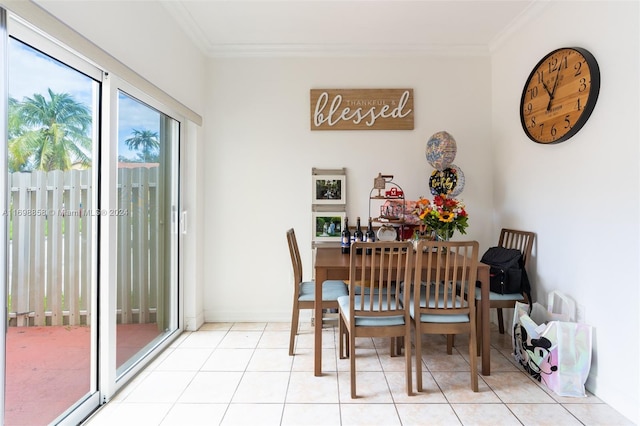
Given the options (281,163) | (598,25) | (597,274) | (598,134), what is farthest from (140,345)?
(598,25)

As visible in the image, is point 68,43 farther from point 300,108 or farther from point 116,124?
point 300,108

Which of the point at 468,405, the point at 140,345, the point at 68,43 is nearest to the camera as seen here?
the point at 68,43

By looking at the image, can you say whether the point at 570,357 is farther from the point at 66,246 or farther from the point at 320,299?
the point at 66,246

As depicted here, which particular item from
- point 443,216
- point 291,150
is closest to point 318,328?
point 443,216

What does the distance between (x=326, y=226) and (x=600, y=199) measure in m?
2.15

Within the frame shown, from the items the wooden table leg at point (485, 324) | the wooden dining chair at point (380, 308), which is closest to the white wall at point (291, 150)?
the wooden table leg at point (485, 324)

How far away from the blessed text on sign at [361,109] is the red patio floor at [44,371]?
8.50 ft

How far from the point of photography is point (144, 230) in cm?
242

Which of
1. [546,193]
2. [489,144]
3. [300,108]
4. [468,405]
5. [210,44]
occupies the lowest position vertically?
[468,405]

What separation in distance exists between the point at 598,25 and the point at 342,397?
2889 millimetres

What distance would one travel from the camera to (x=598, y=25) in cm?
202

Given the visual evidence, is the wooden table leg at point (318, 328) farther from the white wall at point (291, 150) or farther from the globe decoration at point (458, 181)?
the globe decoration at point (458, 181)

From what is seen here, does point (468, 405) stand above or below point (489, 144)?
below

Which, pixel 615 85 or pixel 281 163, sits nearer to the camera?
pixel 615 85
